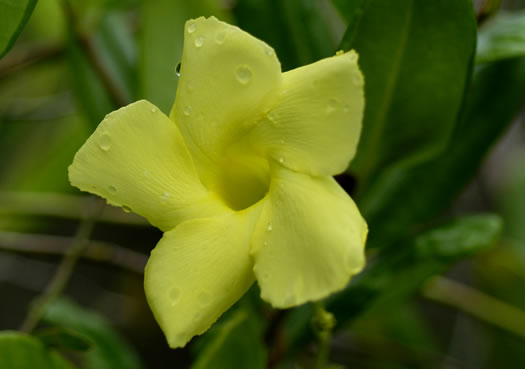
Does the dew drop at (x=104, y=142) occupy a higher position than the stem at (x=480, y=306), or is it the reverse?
the dew drop at (x=104, y=142)

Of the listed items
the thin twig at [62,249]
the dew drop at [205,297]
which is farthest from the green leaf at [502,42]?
the thin twig at [62,249]

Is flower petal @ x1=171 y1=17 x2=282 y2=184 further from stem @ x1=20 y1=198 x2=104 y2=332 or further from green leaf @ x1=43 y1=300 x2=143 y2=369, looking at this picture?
green leaf @ x1=43 y1=300 x2=143 y2=369

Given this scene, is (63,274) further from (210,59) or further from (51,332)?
(210,59)

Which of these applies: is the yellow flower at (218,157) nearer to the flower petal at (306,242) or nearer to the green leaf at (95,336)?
the flower petal at (306,242)

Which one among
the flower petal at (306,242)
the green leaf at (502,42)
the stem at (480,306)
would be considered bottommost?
the stem at (480,306)

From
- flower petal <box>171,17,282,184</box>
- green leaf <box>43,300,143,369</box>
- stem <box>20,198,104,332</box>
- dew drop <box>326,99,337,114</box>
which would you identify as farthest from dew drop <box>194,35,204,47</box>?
green leaf <box>43,300,143,369</box>
